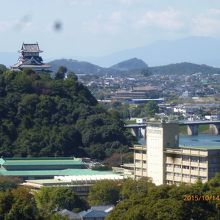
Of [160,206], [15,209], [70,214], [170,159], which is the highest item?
Result: [170,159]

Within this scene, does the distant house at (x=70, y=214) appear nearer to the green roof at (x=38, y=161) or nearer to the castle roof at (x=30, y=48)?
the green roof at (x=38, y=161)

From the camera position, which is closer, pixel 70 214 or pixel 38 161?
pixel 70 214

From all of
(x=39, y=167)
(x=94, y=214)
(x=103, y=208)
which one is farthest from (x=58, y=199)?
(x=39, y=167)

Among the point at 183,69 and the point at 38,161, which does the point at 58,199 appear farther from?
the point at 183,69

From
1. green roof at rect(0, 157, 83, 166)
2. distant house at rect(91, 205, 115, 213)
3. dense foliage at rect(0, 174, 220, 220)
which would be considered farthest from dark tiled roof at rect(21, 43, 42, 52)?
dense foliage at rect(0, 174, 220, 220)

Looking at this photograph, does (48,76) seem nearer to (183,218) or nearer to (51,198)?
(51,198)

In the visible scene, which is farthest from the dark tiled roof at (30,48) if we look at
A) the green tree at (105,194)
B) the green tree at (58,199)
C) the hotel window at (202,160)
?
the hotel window at (202,160)
